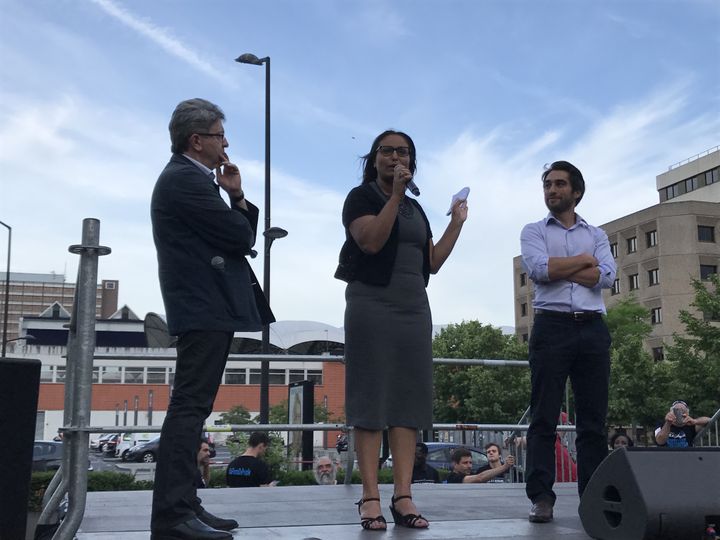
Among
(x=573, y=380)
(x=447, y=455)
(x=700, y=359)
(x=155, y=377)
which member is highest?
(x=155, y=377)

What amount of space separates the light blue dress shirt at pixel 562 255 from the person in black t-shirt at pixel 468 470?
4.89 m

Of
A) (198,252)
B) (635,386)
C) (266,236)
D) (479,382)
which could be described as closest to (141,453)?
(479,382)

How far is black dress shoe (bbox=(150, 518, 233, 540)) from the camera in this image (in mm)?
3199

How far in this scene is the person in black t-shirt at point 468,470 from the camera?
917 cm

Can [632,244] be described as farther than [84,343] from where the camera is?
Yes

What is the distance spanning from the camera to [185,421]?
11.1ft

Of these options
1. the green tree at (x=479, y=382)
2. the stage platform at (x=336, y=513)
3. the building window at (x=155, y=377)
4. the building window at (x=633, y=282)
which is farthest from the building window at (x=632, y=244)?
the stage platform at (x=336, y=513)

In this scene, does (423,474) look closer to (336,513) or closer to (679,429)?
(679,429)

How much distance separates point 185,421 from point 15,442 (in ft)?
2.25

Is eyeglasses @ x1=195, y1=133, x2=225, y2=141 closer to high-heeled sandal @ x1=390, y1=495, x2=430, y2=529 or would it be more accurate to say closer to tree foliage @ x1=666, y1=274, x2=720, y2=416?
high-heeled sandal @ x1=390, y1=495, x2=430, y2=529

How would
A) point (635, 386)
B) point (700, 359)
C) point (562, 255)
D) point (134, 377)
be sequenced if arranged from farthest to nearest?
point (134, 377), point (635, 386), point (700, 359), point (562, 255)

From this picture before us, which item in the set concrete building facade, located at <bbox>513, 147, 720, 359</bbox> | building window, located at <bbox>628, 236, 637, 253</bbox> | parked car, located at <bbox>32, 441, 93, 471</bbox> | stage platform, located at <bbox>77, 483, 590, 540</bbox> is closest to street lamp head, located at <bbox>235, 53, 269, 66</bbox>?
parked car, located at <bbox>32, 441, 93, 471</bbox>

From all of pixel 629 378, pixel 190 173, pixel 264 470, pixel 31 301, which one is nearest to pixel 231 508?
pixel 190 173

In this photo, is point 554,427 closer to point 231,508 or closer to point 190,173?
point 231,508
